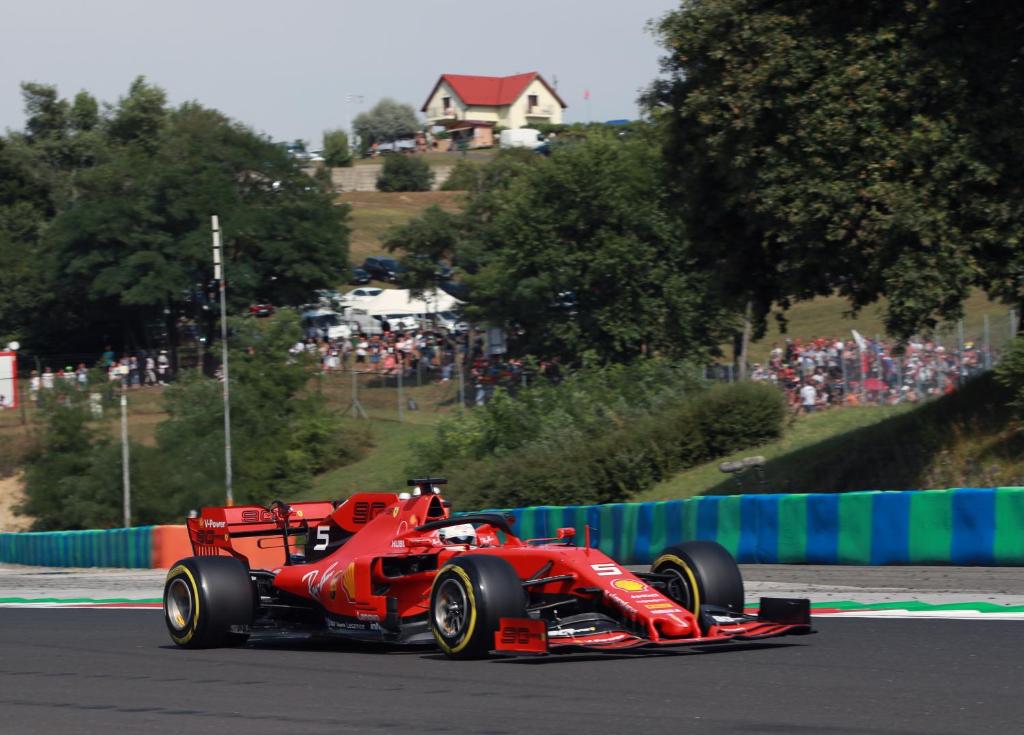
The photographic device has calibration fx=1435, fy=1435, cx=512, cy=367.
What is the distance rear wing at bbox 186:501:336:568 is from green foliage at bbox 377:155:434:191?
4290 inches

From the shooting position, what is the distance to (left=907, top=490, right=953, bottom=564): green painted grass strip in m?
16.3

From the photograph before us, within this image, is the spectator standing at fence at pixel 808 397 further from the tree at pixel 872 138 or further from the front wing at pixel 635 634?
the front wing at pixel 635 634

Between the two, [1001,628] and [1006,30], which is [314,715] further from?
[1006,30]

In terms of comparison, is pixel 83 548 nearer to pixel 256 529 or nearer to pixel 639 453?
pixel 639 453

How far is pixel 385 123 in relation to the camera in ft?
531

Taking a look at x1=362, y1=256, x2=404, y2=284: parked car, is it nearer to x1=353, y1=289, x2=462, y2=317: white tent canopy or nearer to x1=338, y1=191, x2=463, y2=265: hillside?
x1=338, y1=191, x2=463, y2=265: hillside

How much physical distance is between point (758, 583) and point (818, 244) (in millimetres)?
7783

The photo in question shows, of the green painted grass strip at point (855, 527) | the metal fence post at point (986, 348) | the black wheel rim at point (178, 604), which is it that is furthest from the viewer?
the metal fence post at point (986, 348)

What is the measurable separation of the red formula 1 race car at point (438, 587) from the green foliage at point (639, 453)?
55.6 feet

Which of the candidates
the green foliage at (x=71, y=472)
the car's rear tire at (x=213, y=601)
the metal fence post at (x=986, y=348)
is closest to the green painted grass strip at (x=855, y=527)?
the car's rear tire at (x=213, y=601)

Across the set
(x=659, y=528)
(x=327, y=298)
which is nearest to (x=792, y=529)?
(x=659, y=528)

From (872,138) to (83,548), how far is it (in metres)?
20.7

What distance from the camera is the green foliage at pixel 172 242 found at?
2499 inches

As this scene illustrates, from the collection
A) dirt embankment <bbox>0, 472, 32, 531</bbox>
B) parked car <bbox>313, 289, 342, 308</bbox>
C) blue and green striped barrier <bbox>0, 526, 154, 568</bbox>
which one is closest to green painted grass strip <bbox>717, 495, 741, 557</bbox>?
blue and green striped barrier <bbox>0, 526, 154, 568</bbox>
